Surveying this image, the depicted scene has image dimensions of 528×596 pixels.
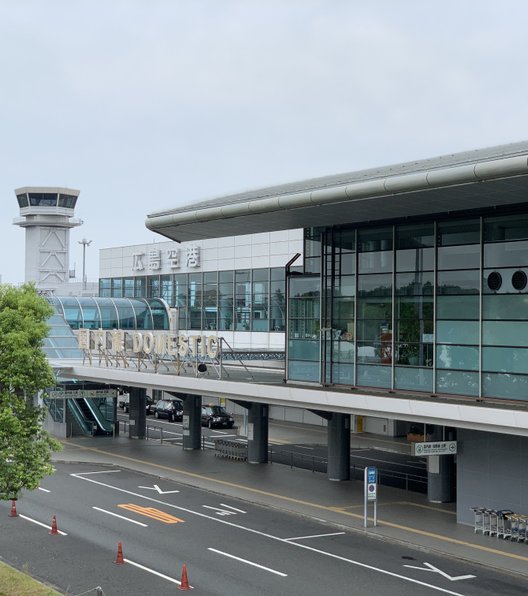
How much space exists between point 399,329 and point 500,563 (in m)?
9.93

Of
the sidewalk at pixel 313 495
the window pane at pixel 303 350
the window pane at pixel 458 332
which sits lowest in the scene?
the sidewalk at pixel 313 495

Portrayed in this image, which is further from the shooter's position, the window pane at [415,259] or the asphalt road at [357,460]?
the asphalt road at [357,460]

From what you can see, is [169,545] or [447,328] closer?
[169,545]

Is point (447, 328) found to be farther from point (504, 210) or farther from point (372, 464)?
point (372, 464)

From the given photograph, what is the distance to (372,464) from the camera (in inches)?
1754

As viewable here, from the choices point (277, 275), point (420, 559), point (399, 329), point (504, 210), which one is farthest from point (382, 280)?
point (277, 275)

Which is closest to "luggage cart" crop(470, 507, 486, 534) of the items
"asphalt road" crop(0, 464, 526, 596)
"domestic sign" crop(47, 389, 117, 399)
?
"asphalt road" crop(0, 464, 526, 596)

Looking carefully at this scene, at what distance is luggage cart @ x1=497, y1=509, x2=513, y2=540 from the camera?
91.0 feet

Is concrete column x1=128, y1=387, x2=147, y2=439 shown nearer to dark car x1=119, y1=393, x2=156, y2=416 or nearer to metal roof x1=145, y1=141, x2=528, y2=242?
dark car x1=119, y1=393, x2=156, y2=416

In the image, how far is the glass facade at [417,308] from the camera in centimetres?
2884

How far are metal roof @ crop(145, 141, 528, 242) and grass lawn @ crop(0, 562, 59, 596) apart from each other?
1377 cm

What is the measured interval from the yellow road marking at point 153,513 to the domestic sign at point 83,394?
1715 cm

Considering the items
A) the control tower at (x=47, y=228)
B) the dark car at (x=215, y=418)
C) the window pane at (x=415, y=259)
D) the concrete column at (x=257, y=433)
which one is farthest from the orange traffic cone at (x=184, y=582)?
the control tower at (x=47, y=228)

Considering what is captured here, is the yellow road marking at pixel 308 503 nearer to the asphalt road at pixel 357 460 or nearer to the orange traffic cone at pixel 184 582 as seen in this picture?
the asphalt road at pixel 357 460
